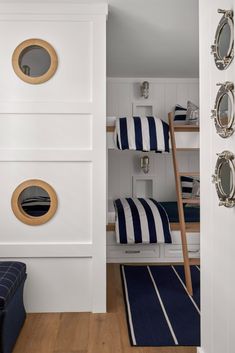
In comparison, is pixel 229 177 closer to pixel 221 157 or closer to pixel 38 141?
pixel 221 157

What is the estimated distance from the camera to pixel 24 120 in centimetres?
265

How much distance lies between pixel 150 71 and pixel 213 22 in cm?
282

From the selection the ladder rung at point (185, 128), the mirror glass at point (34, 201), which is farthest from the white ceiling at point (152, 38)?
the mirror glass at point (34, 201)

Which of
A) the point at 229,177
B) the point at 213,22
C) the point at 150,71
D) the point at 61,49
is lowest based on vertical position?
the point at 229,177

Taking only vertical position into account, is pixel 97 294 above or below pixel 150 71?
below

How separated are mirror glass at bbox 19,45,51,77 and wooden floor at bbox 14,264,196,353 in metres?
1.82

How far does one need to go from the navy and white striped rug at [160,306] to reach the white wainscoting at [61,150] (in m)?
0.35

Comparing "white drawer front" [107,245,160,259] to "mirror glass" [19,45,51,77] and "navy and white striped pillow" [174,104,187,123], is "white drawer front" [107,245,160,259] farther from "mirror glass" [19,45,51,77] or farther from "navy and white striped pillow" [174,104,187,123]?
"mirror glass" [19,45,51,77]

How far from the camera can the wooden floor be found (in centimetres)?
211

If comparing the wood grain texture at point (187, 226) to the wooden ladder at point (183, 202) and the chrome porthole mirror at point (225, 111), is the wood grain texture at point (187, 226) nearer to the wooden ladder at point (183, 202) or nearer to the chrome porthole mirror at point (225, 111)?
the wooden ladder at point (183, 202)

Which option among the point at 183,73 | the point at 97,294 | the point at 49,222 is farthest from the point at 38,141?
the point at 183,73

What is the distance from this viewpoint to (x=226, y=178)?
Answer: 4.76 feet

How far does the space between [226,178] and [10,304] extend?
Answer: 1434 millimetres

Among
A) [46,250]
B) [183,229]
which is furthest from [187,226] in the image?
[46,250]
